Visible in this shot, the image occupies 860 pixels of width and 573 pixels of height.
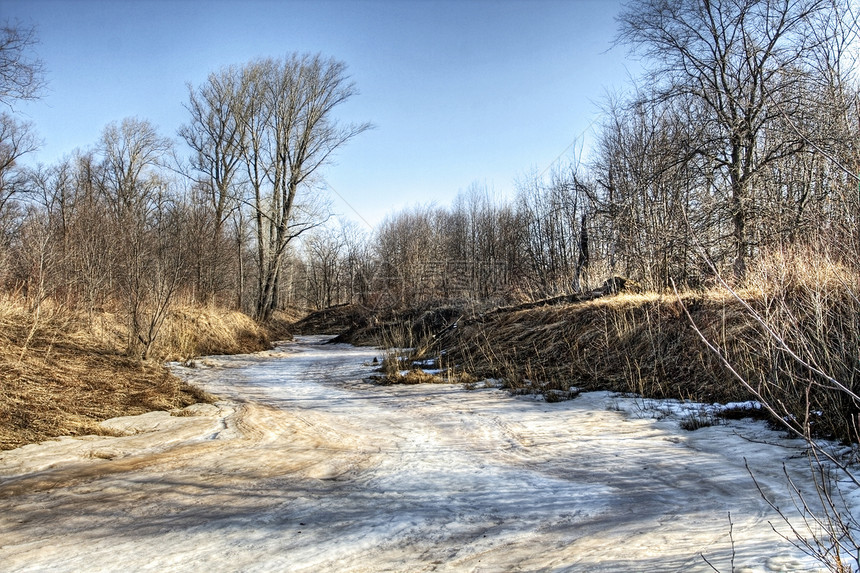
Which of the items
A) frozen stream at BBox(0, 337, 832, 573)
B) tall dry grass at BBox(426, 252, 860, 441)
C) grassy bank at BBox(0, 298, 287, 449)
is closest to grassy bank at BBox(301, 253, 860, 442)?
tall dry grass at BBox(426, 252, 860, 441)

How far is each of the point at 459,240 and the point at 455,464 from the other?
2996 centimetres

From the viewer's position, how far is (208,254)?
15.7 meters

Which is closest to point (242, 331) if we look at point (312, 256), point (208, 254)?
point (208, 254)

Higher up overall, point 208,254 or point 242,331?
point 208,254

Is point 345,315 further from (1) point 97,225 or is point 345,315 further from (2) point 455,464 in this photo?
(2) point 455,464

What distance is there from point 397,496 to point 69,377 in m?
4.97

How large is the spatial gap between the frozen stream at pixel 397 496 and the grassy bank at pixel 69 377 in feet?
1.46

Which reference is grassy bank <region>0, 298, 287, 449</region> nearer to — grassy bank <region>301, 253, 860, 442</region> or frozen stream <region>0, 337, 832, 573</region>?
frozen stream <region>0, 337, 832, 573</region>

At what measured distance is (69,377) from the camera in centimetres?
598

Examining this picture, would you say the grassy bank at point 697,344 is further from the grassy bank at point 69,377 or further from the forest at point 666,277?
the grassy bank at point 69,377

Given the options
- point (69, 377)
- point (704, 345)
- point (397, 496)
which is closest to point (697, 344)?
point (704, 345)

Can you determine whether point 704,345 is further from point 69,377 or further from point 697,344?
point 69,377

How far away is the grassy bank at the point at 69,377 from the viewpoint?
4.62 meters

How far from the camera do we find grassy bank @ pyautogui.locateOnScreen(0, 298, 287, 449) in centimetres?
462
